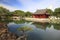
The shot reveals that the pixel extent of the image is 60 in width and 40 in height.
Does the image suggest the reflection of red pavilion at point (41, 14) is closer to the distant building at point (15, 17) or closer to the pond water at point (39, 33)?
the pond water at point (39, 33)

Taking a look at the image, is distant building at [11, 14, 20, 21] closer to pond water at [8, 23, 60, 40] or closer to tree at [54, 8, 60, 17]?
pond water at [8, 23, 60, 40]

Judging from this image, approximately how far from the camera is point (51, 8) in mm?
3908

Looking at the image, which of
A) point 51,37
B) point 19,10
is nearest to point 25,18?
point 19,10

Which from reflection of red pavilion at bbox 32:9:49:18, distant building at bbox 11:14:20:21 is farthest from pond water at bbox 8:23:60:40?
reflection of red pavilion at bbox 32:9:49:18

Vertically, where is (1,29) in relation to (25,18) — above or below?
below

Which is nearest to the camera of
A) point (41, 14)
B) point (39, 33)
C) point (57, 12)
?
point (39, 33)

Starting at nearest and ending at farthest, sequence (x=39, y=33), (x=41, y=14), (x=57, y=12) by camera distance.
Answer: (x=39, y=33), (x=57, y=12), (x=41, y=14)

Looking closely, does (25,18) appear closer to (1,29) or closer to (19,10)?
(19,10)

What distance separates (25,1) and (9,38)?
1.29 metres

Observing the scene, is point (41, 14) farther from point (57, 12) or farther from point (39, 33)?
point (39, 33)

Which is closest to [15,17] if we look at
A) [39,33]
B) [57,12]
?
[39,33]

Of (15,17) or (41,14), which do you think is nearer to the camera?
(15,17)

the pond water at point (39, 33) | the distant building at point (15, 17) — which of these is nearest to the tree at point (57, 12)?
the pond water at point (39, 33)

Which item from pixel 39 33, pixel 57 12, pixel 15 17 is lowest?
pixel 39 33
